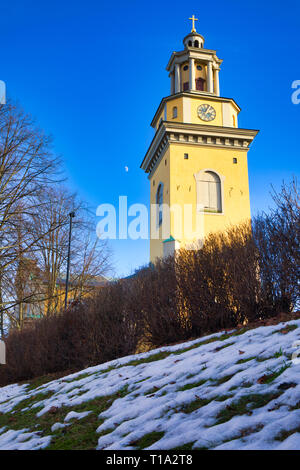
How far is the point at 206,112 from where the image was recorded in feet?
87.9

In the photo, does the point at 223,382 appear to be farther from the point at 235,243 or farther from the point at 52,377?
the point at 52,377

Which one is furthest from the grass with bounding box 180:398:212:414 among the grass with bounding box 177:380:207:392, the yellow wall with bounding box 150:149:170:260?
the yellow wall with bounding box 150:149:170:260

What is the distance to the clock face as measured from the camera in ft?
87.5

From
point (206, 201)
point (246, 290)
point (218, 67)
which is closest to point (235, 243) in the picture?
point (246, 290)

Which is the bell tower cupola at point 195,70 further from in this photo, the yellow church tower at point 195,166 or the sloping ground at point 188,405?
the sloping ground at point 188,405

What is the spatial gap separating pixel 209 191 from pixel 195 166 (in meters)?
1.84

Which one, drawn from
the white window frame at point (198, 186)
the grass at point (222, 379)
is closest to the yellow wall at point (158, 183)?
the white window frame at point (198, 186)

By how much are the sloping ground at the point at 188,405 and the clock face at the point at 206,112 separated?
835 inches

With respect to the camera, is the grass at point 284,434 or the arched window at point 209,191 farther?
the arched window at point 209,191

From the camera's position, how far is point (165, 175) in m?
25.5

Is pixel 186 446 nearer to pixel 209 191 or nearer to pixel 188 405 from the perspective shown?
pixel 188 405

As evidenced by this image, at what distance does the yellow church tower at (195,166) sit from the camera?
23.9m

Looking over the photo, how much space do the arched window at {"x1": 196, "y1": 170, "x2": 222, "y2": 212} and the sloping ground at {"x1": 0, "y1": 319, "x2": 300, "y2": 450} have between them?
1686 centimetres

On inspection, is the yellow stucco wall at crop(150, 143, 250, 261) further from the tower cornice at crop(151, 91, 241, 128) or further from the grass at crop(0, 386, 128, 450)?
the grass at crop(0, 386, 128, 450)
